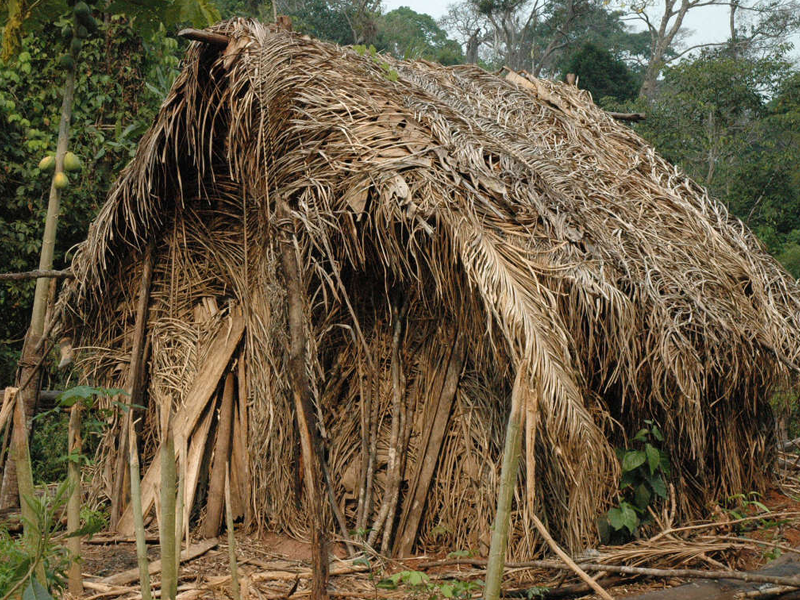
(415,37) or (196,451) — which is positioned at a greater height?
(415,37)

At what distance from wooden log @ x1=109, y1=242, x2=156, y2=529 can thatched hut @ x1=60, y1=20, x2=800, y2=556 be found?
0.14ft

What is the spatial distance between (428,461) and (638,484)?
1176 mm

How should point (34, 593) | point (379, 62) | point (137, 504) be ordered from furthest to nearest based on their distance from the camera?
point (379, 62) < point (137, 504) < point (34, 593)

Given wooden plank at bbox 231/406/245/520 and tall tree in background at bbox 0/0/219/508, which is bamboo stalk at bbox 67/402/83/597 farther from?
wooden plank at bbox 231/406/245/520

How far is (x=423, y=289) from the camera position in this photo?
14.4ft

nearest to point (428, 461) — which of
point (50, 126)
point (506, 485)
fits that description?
point (506, 485)

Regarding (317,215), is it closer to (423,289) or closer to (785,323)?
(423,289)

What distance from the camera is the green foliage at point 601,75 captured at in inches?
899

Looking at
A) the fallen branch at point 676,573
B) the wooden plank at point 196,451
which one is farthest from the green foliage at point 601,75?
the fallen branch at point 676,573

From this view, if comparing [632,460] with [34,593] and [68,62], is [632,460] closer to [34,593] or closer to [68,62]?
[34,593]

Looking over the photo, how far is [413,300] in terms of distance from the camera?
15.1ft

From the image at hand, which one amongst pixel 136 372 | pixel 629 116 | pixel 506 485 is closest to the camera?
pixel 506 485

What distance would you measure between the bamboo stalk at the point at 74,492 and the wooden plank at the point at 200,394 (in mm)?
1927

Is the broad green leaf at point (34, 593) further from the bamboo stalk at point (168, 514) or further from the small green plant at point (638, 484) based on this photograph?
the small green plant at point (638, 484)
